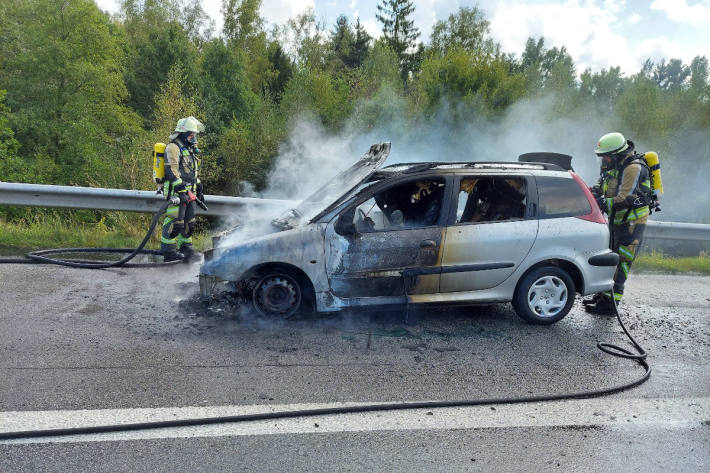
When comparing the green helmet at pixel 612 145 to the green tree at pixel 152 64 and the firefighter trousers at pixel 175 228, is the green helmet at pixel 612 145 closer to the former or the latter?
the firefighter trousers at pixel 175 228

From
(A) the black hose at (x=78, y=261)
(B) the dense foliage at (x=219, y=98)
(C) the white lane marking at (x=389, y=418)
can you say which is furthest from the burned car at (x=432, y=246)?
(B) the dense foliage at (x=219, y=98)

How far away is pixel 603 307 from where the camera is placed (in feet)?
19.3

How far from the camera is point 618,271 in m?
6.05

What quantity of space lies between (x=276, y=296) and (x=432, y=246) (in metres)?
1.54

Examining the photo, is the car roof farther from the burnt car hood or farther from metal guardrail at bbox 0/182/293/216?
metal guardrail at bbox 0/182/293/216

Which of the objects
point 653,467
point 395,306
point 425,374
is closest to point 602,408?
point 653,467

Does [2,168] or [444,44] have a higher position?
[444,44]

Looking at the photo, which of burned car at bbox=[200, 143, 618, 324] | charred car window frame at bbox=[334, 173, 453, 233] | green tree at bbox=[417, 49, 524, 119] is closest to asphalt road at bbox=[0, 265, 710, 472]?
burned car at bbox=[200, 143, 618, 324]

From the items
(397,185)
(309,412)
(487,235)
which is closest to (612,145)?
(487,235)

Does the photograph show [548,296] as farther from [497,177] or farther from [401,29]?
[401,29]

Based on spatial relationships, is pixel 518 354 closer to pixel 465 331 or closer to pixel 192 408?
pixel 465 331

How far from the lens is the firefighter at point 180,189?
23.8ft

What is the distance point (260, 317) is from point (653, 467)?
10.8 feet

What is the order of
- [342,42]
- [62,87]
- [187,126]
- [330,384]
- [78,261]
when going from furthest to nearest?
[342,42], [62,87], [187,126], [78,261], [330,384]
